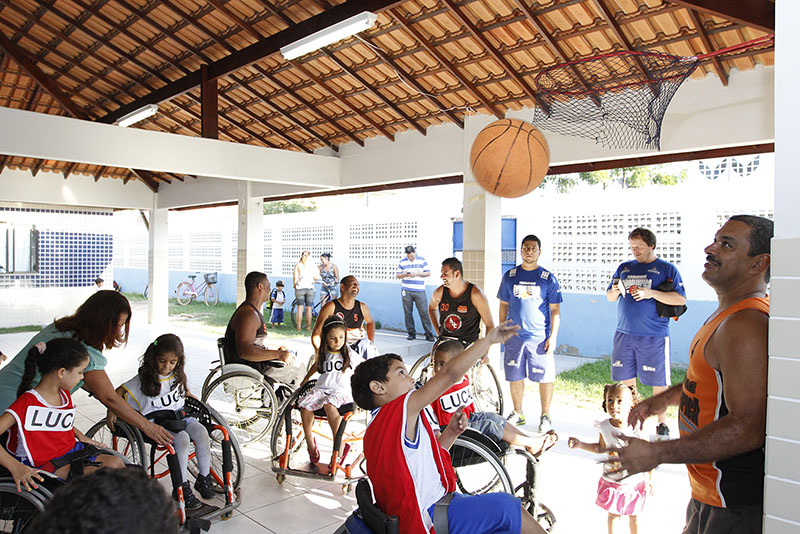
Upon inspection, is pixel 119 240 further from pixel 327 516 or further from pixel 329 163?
pixel 327 516

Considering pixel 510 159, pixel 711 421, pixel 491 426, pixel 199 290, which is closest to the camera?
pixel 711 421

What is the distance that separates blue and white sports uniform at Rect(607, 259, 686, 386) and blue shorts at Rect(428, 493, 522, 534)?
267cm

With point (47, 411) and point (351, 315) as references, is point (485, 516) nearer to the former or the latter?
point (47, 411)

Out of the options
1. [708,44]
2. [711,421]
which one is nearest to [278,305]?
[708,44]

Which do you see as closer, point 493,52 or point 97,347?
point 97,347

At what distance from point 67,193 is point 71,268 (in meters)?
2.27

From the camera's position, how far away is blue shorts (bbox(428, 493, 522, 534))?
1.94 meters

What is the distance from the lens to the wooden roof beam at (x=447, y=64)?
5445 millimetres

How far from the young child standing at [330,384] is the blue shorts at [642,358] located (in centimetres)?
208

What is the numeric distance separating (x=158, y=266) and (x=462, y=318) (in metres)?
9.46

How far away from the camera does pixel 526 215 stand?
9.45m

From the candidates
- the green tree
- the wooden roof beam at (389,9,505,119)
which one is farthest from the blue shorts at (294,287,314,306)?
the green tree

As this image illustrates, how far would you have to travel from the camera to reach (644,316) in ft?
14.0

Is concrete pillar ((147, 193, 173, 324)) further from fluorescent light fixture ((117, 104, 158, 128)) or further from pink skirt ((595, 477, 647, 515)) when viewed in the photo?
pink skirt ((595, 477, 647, 515))
